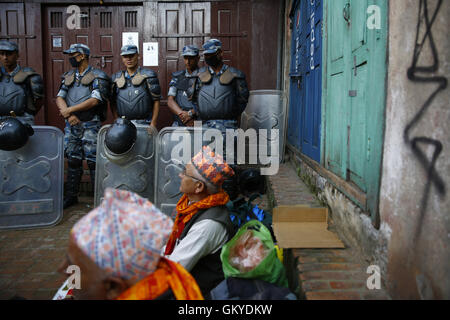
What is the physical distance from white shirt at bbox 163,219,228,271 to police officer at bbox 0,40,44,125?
13.8ft

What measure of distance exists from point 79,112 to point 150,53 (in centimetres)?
259

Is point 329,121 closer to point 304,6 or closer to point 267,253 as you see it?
point 267,253

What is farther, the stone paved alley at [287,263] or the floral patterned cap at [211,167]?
the floral patterned cap at [211,167]

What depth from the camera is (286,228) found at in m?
2.81

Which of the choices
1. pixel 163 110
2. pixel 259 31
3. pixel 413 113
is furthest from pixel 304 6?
pixel 413 113

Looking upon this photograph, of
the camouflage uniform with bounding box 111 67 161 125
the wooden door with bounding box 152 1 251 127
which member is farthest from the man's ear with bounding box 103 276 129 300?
the wooden door with bounding box 152 1 251 127

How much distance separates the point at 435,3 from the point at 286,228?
178 centimetres

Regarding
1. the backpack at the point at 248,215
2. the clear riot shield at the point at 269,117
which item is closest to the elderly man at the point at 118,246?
the backpack at the point at 248,215

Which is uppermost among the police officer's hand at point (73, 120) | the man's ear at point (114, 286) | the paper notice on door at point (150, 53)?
the paper notice on door at point (150, 53)

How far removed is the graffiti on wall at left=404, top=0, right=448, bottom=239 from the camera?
1507mm

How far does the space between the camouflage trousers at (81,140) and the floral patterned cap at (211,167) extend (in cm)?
330

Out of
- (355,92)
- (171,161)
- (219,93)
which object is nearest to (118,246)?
(355,92)

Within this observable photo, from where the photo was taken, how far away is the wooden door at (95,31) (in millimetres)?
7270

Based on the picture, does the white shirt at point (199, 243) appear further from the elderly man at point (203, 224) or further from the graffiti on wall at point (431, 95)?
the graffiti on wall at point (431, 95)
